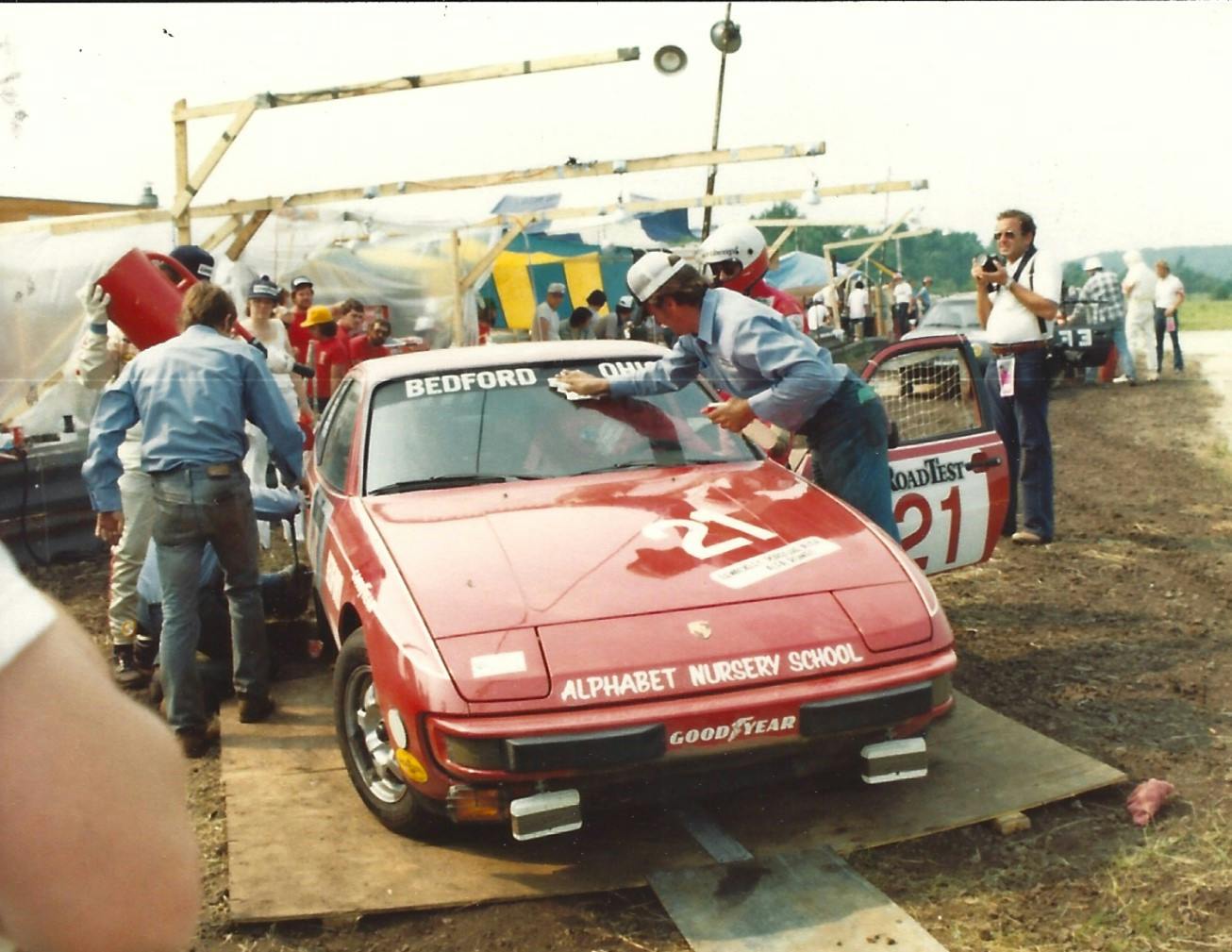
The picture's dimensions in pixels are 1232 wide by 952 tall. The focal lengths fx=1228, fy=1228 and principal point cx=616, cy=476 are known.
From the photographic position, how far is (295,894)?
3510 mm

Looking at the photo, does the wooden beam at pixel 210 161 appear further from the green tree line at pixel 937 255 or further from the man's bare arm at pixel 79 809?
the man's bare arm at pixel 79 809

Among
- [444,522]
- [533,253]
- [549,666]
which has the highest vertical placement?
[533,253]

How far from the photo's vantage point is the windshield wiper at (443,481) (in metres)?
4.43

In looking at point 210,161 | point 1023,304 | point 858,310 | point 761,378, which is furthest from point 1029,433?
point 858,310

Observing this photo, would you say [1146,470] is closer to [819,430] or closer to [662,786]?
[819,430]

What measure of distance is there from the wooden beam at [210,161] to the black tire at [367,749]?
5.65 meters

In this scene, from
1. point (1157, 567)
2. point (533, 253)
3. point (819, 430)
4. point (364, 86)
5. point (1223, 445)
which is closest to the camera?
point (819, 430)

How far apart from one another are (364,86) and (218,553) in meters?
4.65

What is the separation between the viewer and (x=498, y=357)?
4992 mm

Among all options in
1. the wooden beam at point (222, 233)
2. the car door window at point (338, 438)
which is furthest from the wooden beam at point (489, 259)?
the car door window at point (338, 438)

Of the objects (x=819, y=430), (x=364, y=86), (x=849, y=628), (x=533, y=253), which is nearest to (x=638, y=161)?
(x=364, y=86)

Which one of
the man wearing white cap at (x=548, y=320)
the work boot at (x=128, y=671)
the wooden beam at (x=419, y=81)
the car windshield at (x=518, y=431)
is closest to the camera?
the car windshield at (x=518, y=431)

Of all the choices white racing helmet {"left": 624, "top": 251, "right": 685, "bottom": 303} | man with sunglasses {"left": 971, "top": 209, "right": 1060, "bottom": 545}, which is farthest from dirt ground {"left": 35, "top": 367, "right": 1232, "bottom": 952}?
white racing helmet {"left": 624, "top": 251, "right": 685, "bottom": 303}

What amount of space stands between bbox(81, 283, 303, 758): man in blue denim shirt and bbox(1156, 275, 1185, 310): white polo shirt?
9.65 metres
